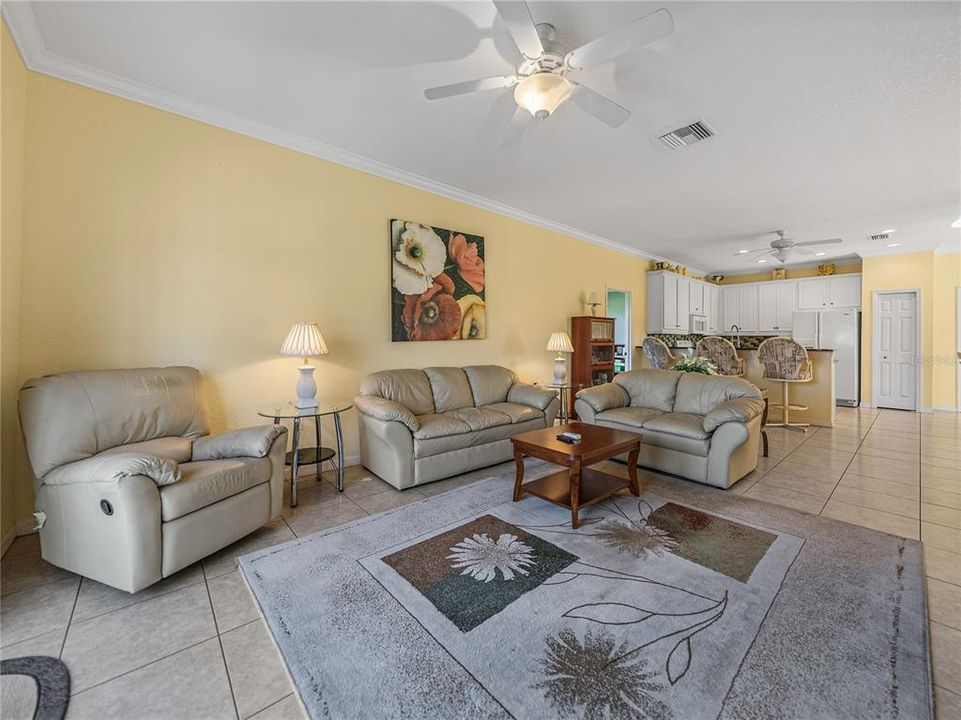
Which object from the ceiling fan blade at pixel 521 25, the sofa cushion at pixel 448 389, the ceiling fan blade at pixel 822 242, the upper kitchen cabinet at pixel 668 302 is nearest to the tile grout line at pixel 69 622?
the sofa cushion at pixel 448 389

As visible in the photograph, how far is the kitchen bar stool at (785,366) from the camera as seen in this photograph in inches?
204

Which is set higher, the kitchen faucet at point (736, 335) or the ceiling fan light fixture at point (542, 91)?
the ceiling fan light fixture at point (542, 91)

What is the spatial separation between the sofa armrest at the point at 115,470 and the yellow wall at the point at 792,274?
400 inches

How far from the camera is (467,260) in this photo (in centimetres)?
450

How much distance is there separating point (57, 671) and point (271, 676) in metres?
0.77

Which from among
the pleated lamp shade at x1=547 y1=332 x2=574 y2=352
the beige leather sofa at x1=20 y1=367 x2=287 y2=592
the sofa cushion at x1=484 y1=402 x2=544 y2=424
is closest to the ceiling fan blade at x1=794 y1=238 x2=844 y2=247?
the pleated lamp shade at x1=547 y1=332 x2=574 y2=352

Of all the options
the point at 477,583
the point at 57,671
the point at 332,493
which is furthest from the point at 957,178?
the point at 57,671

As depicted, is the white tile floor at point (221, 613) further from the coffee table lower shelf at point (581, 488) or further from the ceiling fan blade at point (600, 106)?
the ceiling fan blade at point (600, 106)

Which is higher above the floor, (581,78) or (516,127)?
(581,78)

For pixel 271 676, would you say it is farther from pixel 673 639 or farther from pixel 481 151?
pixel 481 151

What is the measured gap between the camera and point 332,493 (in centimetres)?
306

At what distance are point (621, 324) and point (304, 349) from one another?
233 inches

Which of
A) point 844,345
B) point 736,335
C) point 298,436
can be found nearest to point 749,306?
point 736,335

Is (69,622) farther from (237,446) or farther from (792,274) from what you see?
(792,274)
